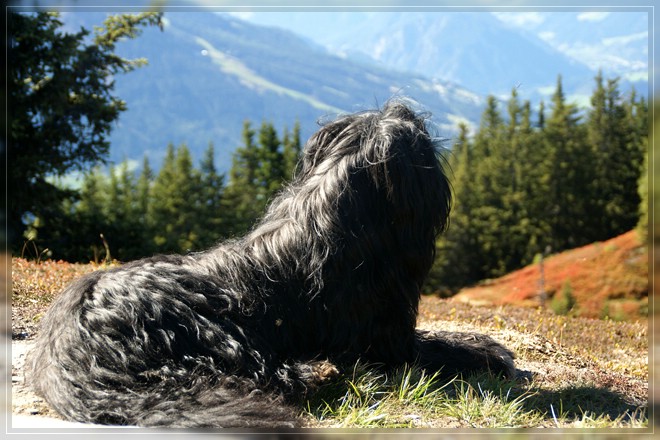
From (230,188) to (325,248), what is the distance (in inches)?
2259

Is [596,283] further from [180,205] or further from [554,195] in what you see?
[180,205]

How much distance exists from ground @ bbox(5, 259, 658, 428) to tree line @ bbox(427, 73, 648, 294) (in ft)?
167

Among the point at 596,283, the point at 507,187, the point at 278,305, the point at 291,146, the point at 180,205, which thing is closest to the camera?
the point at 278,305

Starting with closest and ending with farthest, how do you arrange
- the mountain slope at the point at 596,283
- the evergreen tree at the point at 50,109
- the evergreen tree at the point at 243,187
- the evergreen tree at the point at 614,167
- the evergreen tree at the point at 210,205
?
the evergreen tree at the point at 50,109 < the mountain slope at the point at 596,283 < the evergreen tree at the point at 210,205 < the evergreen tree at the point at 243,187 < the evergreen tree at the point at 614,167

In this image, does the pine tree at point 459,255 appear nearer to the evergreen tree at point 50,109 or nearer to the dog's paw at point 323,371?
the evergreen tree at point 50,109

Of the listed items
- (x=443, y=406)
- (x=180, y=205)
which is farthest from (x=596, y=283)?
(x=180, y=205)

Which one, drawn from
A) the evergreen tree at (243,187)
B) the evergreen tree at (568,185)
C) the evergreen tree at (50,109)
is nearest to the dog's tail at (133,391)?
the evergreen tree at (50,109)

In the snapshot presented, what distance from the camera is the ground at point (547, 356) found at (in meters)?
4.30

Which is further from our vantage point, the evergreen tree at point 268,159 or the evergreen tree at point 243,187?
the evergreen tree at point 268,159

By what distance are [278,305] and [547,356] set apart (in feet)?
11.2

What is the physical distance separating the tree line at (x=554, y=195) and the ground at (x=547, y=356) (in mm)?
50990

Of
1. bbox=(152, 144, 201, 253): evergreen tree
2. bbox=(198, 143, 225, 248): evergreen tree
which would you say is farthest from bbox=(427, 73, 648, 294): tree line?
bbox=(152, 144, 201, 253): evergreen tree

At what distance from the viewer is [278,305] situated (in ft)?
15.0

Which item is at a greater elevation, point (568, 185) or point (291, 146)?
point (291, 146)
